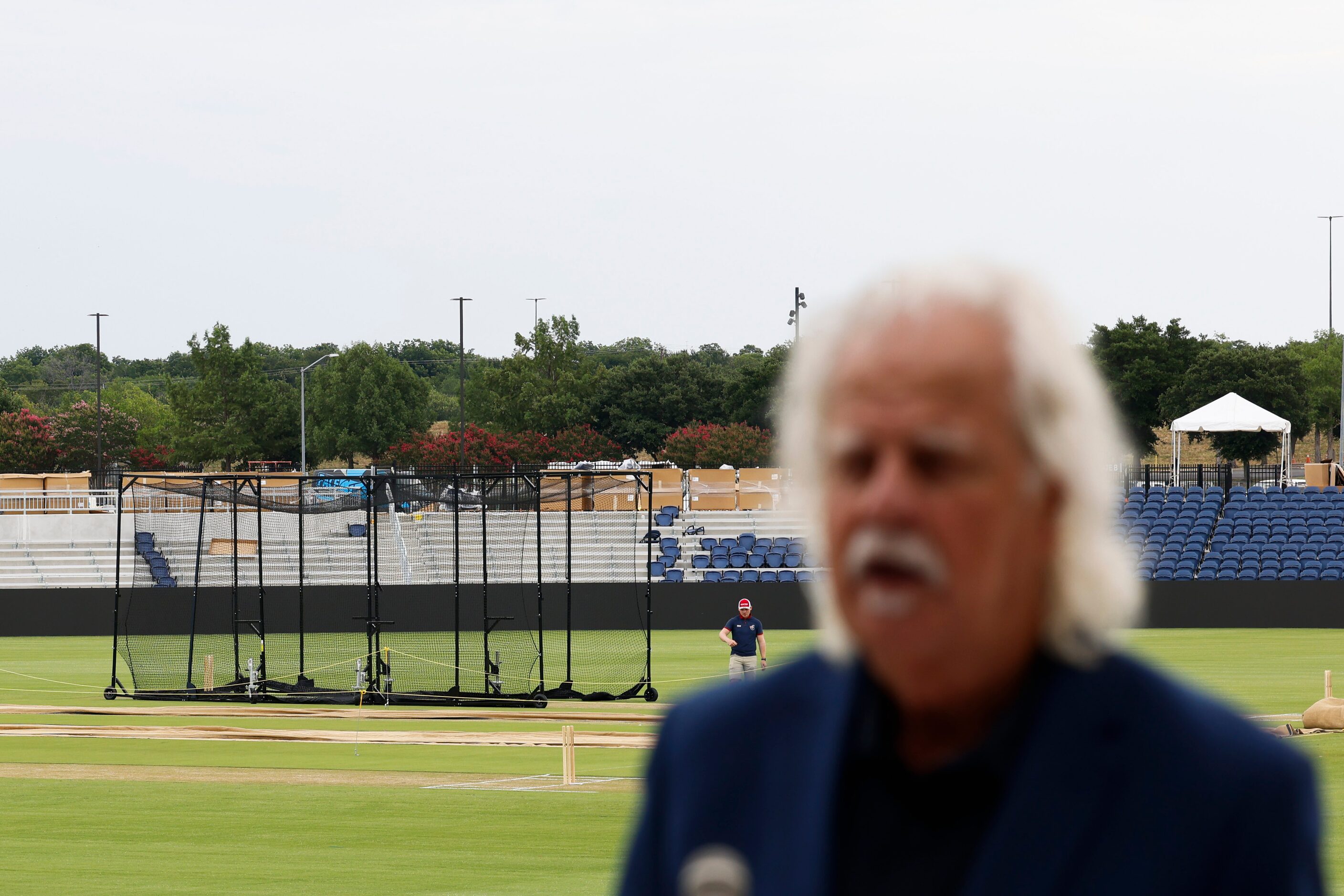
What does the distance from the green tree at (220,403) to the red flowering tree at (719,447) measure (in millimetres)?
23936

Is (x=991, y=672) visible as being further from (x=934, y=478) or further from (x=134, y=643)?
(x=134, y=643)

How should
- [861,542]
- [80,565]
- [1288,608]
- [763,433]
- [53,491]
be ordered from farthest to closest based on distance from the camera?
[763,433] → [53,491] → [80,565] → [1288,608] → [861,542]

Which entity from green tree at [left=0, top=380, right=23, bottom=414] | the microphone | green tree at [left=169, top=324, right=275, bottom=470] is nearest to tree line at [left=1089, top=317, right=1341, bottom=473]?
green tree at [left=169, top=324, right=275, bottom=470]

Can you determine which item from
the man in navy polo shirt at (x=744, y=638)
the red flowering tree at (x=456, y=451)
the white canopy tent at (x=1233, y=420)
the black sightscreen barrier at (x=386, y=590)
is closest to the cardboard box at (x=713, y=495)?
the black sightscreen barrier at (x=386, y=590)

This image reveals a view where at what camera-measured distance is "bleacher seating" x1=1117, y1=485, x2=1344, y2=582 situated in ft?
142

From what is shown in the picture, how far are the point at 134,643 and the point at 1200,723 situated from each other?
46157mm

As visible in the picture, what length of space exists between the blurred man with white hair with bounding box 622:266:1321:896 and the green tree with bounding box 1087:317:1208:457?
90107mm

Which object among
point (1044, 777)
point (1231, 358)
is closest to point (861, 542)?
point (1044, 777)

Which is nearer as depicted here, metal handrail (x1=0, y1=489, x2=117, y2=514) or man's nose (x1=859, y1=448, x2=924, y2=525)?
man's nose (x1=859, y1=448, x2=924, y2=525)

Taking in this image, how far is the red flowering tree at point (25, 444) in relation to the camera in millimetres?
90688

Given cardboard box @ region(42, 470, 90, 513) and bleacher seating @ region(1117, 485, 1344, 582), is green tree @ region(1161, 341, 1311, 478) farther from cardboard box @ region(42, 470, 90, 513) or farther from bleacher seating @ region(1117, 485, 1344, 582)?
cardboard box @ region(42, 470, 90, 513)

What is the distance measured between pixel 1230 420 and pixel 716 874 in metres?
52.2

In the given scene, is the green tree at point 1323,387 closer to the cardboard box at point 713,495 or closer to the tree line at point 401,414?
the tree line at point 401,414

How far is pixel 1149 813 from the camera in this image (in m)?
1.30
